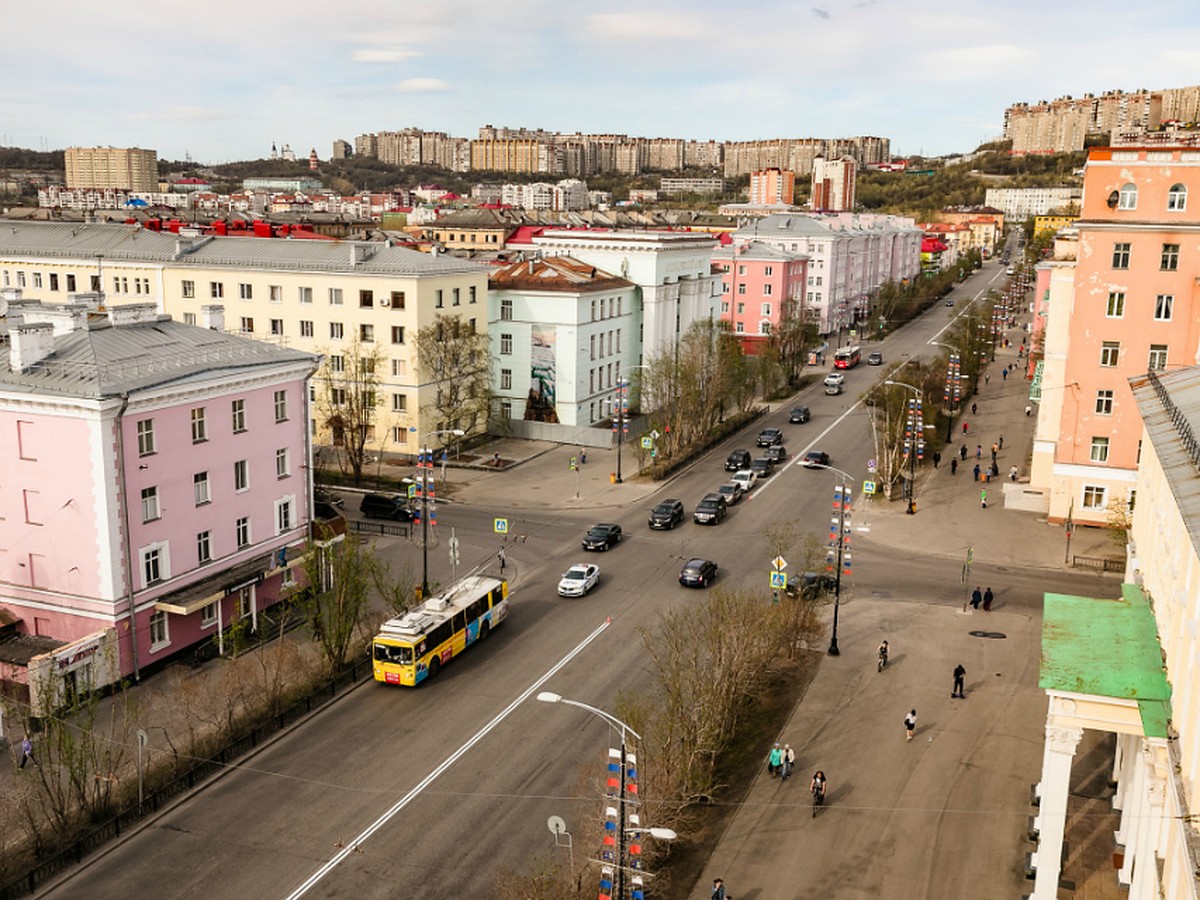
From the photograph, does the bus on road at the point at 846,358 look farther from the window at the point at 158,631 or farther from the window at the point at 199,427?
the window at the point at 158,631

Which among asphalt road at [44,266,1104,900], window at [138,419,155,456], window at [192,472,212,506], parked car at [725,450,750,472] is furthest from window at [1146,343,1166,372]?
window at [138,419,155,456]

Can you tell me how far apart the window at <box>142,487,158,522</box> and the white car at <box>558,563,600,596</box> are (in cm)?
1644

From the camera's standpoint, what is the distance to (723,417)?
272 feet

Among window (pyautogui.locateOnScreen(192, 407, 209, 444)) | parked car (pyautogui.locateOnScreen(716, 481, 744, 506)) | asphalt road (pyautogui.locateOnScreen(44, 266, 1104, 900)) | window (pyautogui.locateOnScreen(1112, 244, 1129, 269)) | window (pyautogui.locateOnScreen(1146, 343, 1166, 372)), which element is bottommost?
asphalt road (pyautogui.locateOnScreen(44, 266, 1104, 900))

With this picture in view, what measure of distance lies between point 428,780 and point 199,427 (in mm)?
16659

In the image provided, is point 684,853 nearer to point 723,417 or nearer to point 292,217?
point 723,417

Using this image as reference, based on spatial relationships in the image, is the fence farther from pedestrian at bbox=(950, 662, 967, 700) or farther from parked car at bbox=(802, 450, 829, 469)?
parked car at bbox=(802, 450, 829, 469)

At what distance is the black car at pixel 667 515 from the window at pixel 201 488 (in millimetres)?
23399

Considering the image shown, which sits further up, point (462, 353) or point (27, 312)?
point (27, 312)

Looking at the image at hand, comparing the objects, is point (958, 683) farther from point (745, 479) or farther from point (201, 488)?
point (745, 479)

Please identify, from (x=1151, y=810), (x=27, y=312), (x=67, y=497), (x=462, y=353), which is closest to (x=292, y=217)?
(x=462, y=353)

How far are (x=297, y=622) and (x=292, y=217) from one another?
97843 mm

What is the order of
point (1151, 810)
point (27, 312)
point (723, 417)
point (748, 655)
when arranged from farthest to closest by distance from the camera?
point (723, 417) < point (27, 312) < point (748, 655) < point (1151, 810)

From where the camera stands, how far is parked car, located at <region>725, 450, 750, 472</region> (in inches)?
2643
